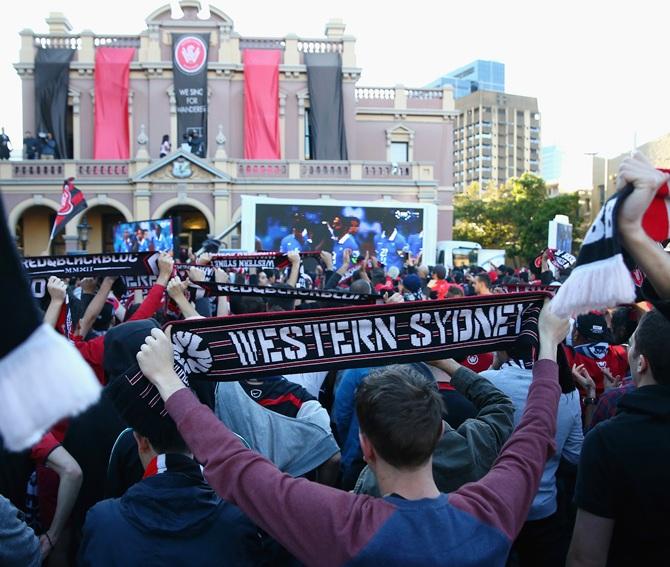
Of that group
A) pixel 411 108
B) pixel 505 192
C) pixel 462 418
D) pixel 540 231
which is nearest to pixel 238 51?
pixel 411 108

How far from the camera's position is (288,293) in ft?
15.7

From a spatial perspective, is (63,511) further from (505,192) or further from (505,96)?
(505,96)

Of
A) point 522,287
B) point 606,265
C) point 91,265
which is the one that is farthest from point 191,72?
point 606,265

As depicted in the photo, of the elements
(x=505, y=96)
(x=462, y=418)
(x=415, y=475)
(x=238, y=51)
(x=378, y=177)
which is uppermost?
(x=505, y=96)

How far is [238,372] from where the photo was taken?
226cm

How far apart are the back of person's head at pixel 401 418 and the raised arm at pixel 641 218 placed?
0.74 m

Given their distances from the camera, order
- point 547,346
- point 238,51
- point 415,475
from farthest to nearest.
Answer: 1. point 238,51
2. point 547,346
3. point 415,475

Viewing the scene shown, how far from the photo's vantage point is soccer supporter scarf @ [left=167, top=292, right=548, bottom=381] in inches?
87.1

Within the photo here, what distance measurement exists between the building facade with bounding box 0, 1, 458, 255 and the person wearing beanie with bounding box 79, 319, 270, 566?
22.6 meters

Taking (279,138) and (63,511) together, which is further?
(279,138)

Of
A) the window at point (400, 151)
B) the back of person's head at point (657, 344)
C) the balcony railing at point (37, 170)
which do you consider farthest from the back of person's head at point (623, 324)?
the window at point (400, 151)

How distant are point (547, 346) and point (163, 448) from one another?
131cm

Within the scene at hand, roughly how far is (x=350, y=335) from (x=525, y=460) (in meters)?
0.74

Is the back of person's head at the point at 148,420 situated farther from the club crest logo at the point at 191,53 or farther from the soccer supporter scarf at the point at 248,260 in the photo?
the club crest logo at the point at 191,53
